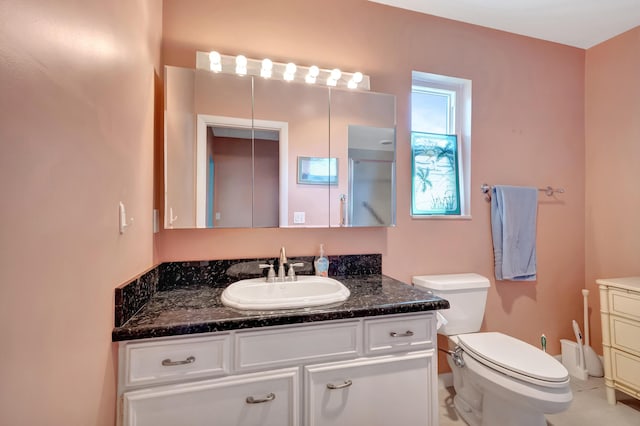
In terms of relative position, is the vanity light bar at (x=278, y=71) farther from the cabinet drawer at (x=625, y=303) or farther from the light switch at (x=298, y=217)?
the cabinet drawer at (x=625, y=303)

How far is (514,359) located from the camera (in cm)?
141

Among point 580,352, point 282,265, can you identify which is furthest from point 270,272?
point 580,352

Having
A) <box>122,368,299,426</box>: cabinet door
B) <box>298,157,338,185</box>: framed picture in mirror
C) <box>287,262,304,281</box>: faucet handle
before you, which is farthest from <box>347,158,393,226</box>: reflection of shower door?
<box>122,368,299,426</box>: cabinet door

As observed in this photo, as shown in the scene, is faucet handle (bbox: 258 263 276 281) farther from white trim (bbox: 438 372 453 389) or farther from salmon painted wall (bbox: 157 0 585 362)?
white trim (bbox: 438 372 453 389)

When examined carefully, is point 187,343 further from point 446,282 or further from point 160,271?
point 446,282

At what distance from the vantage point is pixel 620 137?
2.11 metres

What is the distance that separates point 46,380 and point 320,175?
Answer: 4.31 ft

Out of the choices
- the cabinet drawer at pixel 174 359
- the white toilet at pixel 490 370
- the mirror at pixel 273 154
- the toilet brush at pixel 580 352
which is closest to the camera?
the cabinet drawer at pixel 174 359

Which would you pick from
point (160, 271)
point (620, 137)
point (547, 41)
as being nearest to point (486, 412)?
point (160, 271)

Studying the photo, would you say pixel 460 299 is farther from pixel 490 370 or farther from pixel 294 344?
pixel 294 344

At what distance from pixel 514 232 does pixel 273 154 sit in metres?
1.68

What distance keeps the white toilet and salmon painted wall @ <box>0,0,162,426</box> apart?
1.53 m

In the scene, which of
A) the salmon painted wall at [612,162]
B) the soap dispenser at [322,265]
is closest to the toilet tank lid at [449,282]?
the soap dispenser at [322,265]

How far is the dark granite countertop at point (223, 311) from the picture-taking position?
3.23 ft
